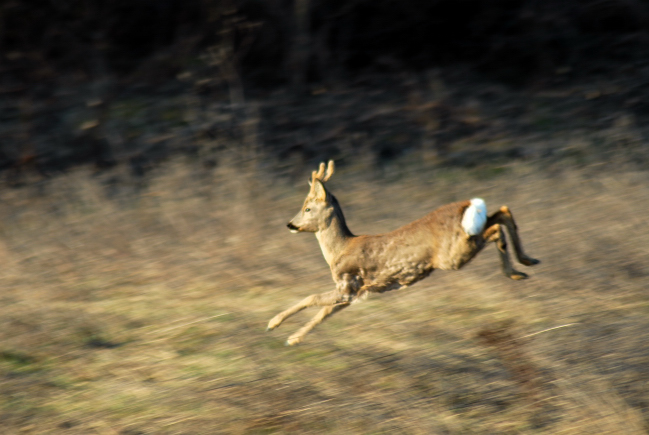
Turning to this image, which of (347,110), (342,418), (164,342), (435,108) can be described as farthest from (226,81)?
(342,418)

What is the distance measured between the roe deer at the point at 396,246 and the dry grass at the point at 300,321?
2.47 ft

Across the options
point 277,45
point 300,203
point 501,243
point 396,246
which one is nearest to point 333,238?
point 396,246

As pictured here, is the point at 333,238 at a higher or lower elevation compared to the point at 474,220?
higher

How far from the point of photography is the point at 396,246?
459cm

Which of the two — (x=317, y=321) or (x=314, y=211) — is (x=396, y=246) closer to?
(x=314, y=211)

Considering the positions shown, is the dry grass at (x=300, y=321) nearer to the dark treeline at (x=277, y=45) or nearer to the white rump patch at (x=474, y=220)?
the white rump patch at (x=474, y=220)

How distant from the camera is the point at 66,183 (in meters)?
10.6

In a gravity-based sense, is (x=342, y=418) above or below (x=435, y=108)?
below

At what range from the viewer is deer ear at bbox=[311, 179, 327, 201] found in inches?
183

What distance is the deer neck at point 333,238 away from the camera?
473 centimetres

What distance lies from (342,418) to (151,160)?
727cm

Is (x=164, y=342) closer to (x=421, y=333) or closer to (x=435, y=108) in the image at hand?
(x=421, y=333)

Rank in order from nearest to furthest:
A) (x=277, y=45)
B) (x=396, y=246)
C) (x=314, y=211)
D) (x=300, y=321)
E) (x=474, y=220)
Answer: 1. (x=474, y=220)
2. (x=396, y=246)
3. (x=314, y=211)
4. (x=300, y=321)
5. (x=277, y=45)

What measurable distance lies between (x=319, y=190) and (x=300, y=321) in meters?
2.00
